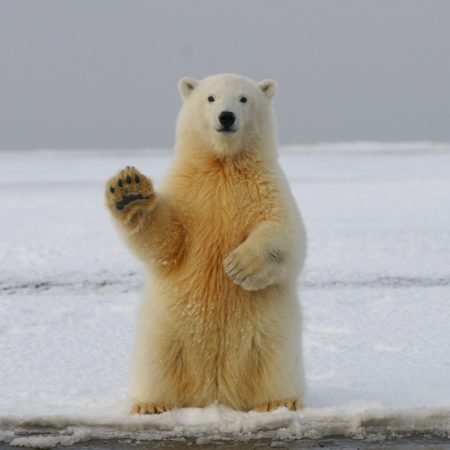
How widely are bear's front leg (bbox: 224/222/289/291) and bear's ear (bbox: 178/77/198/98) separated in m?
0.73

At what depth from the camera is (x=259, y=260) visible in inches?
121

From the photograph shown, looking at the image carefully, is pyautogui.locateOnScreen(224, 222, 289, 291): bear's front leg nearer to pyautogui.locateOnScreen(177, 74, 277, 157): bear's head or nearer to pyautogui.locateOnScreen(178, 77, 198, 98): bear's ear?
pyautogui.locateOnScreen(177, 74, 277, 157): bear's head

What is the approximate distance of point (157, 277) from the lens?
3342mm

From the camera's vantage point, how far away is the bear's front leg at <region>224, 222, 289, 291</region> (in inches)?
121

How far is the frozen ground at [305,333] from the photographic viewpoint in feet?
10.1

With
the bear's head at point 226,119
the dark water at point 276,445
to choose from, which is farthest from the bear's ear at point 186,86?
the dark water at point 276,445

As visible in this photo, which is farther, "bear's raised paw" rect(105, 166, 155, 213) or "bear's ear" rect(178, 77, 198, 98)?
"bear's ear" rect(178, 77, 198, 98)

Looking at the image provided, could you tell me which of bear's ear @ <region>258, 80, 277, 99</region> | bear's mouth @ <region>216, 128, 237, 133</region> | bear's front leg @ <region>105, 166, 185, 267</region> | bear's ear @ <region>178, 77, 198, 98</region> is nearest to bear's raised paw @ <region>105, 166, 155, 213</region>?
bear's front leg @ <region>105, 166, 185, 267</region>

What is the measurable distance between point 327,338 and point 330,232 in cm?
480

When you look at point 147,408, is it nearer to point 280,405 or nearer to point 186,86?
point 280,405

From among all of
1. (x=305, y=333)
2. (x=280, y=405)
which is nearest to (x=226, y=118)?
(x=280, y=405)

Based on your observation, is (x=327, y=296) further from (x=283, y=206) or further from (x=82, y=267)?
(x=283, y=206)

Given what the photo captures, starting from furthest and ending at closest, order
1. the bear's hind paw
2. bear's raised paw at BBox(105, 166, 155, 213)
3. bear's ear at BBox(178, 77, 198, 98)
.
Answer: bear's ear at BBox(178, 77, 198, 98) < the bear's hind paw < bear's raised paw at BBox(105, 166, 155, 213)

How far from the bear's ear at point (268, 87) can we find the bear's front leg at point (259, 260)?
0.66 metres
